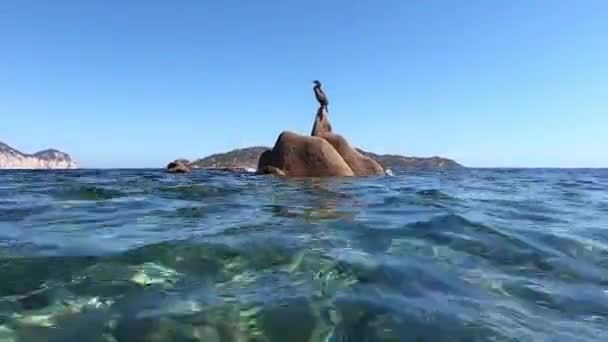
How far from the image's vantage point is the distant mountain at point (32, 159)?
130m

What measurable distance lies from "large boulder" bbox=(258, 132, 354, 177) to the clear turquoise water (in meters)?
13.9

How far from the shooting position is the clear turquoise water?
9.65 ft

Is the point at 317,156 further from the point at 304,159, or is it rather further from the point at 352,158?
the point at 352,158

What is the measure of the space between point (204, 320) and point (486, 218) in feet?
20.3

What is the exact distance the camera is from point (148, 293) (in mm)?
3482

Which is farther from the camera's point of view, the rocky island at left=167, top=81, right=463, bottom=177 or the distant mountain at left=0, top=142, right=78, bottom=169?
the distant mountain at left=0, top=142, right=78, bottom=169

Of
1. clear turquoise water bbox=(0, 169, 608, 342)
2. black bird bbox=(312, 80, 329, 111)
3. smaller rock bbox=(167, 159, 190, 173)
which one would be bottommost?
clear turquoise water bbox=(0, 169, 608, 342)

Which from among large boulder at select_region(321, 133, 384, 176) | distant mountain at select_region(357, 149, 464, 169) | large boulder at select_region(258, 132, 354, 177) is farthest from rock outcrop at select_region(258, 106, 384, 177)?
distant mountain at select_region(357, 149, 464, 169)

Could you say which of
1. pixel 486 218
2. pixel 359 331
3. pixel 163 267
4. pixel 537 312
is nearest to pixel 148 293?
pixel 163 267

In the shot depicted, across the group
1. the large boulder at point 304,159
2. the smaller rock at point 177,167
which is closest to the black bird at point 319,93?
the large boulder at point 304,159

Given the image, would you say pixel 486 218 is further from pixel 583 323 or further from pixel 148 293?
pixel 148 293

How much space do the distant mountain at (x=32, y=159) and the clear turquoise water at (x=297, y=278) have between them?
5577 inches

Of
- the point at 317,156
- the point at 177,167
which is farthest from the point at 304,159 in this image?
the point at 177,167

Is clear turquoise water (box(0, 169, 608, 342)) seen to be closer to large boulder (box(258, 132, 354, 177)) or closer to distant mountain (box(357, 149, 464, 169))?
large boulder (box(258, 132, 354, 177))
